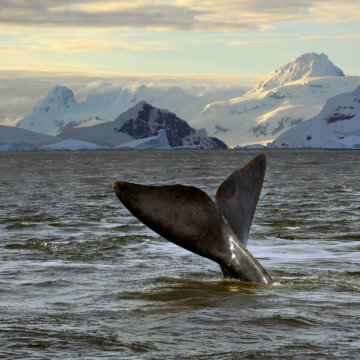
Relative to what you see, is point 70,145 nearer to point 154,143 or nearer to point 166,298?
point 154,143

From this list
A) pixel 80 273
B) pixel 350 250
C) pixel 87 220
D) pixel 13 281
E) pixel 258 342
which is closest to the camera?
pixel 258 342

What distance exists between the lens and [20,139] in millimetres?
183750

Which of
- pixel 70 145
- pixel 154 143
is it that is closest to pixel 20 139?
pixel 70 145

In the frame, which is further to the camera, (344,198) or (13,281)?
(344,198)

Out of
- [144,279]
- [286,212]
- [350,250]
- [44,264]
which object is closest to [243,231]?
[144,279]

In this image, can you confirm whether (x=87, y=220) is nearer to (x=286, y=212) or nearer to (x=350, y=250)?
(x=286, y=212)

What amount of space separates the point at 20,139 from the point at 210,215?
591 ft

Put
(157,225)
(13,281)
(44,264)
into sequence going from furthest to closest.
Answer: (44,264), (13,281), (157,225)

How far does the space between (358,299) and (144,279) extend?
268cm

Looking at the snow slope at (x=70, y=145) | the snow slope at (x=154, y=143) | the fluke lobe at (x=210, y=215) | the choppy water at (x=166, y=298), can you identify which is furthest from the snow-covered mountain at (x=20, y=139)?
the fluke lobe at (x=210, y=215)

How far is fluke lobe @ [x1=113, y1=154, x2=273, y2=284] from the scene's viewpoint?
7.43 meters

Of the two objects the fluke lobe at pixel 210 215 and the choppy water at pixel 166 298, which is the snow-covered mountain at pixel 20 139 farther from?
the fluke lobe at pixel 210 215

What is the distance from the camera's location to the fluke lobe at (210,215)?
7430 millimetres

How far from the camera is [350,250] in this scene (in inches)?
476
